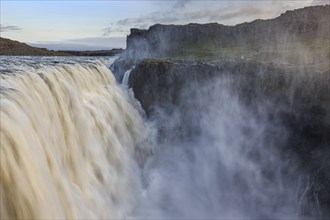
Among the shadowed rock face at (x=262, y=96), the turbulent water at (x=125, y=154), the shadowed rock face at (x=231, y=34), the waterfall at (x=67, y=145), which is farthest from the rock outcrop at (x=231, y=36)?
the waterfall at (x=67, y=145)

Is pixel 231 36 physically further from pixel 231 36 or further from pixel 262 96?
pixel 262 96

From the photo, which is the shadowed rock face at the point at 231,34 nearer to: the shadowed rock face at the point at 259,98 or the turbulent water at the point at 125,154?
the shadowed rock face at the point at 259,98

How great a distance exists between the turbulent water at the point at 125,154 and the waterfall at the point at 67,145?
0.10ft

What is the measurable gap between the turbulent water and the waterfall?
0.10 feet

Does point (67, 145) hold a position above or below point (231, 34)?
below

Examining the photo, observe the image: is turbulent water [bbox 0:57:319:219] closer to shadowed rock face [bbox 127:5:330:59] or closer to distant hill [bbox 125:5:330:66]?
distant hill [bbox 125:5:330:66]

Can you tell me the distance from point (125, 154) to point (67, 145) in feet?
15.9

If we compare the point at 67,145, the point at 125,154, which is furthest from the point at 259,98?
the point at 67,145

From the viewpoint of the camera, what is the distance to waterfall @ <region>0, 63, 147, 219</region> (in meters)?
7.95

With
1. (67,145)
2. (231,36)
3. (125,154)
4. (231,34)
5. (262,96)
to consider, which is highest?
(231,34)

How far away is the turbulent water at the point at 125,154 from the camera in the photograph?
8.69 m

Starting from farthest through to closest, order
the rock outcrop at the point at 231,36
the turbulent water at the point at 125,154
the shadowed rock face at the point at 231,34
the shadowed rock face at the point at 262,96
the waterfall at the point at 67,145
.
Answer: the shadowed rock face at the point at 231,34 → the rock outcrop at the point at 231,36 → the shadowed rock face at the point at 262,96 → the turbulent water at the point at 125,154 → the waterfall at the point at 67,145

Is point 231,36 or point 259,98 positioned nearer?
point 259,98

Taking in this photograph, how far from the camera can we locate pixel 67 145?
12.2 meters
